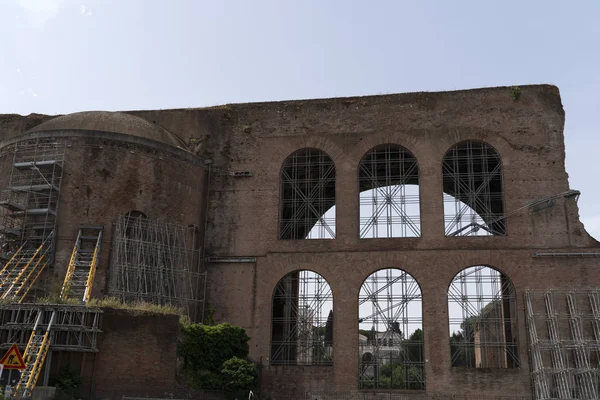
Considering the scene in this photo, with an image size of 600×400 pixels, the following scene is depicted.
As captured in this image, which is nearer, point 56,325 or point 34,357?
point 34,357

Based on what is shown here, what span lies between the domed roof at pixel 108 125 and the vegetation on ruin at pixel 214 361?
783 centimetres

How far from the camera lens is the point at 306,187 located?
26.3m

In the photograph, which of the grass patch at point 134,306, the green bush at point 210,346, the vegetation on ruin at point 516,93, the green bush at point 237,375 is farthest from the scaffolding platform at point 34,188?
the vegetation on ruin at point 516,93

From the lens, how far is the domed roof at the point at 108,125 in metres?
24.3

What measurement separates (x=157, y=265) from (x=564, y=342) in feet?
45.2

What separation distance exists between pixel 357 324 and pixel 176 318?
21.2ft

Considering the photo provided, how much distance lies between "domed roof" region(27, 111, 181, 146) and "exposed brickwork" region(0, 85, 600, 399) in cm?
118

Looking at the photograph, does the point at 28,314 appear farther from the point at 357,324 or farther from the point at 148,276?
the point at 357,324

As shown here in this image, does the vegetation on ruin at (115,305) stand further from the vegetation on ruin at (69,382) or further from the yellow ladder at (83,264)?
the vegetation on ruin at (69,382)

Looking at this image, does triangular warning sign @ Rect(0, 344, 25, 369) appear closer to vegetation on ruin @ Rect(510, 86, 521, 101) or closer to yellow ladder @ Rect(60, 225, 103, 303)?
yellow ladder @ Rect(60, 225, 103, 303)

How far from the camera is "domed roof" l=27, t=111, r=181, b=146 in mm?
24344

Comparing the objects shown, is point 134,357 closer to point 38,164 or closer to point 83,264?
point 83,264

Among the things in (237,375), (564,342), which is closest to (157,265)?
(237,375)

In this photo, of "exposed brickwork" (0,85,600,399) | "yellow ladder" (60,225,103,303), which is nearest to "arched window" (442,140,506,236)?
"exposed brickwork" (0,85,600,399)
